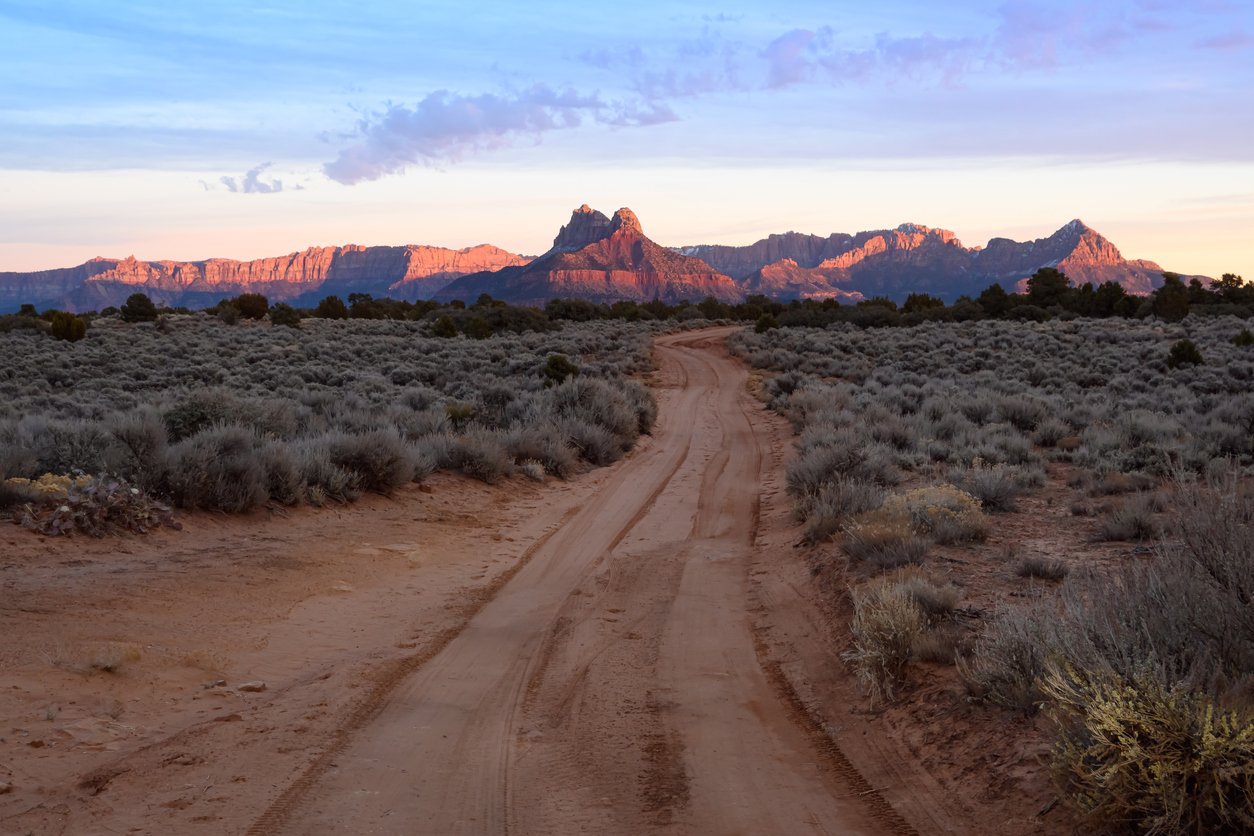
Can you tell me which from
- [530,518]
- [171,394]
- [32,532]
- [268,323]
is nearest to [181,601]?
[32,532]

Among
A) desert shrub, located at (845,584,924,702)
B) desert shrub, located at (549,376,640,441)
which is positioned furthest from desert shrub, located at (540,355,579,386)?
desert shrub, located at (845,584,924,702)

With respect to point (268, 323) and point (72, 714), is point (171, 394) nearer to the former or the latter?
point (72, 714)

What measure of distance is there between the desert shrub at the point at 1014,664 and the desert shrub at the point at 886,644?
606mm

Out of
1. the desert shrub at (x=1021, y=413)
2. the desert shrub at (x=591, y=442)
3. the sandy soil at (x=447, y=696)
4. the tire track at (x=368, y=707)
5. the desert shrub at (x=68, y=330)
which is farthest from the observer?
the desert shrub at (x=68, y=330)

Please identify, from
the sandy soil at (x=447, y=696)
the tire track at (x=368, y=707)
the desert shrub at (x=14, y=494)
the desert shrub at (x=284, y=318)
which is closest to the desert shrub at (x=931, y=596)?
the sandy soil at (x=447, y=696)

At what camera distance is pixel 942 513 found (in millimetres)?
10406

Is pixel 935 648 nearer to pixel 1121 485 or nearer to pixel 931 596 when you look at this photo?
pixel 931 596

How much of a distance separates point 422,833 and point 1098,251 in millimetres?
204544

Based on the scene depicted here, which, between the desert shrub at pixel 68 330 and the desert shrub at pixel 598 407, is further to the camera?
the desert shrub at pixel 68 330

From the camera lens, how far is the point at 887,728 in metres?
5.81

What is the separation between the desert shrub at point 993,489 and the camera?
1198cm

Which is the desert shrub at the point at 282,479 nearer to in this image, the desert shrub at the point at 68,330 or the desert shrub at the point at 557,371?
the desert shrub at the point at 557,371

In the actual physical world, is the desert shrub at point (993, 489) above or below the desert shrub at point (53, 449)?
below

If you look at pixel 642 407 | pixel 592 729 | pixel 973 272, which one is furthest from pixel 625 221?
pixel 592 729
